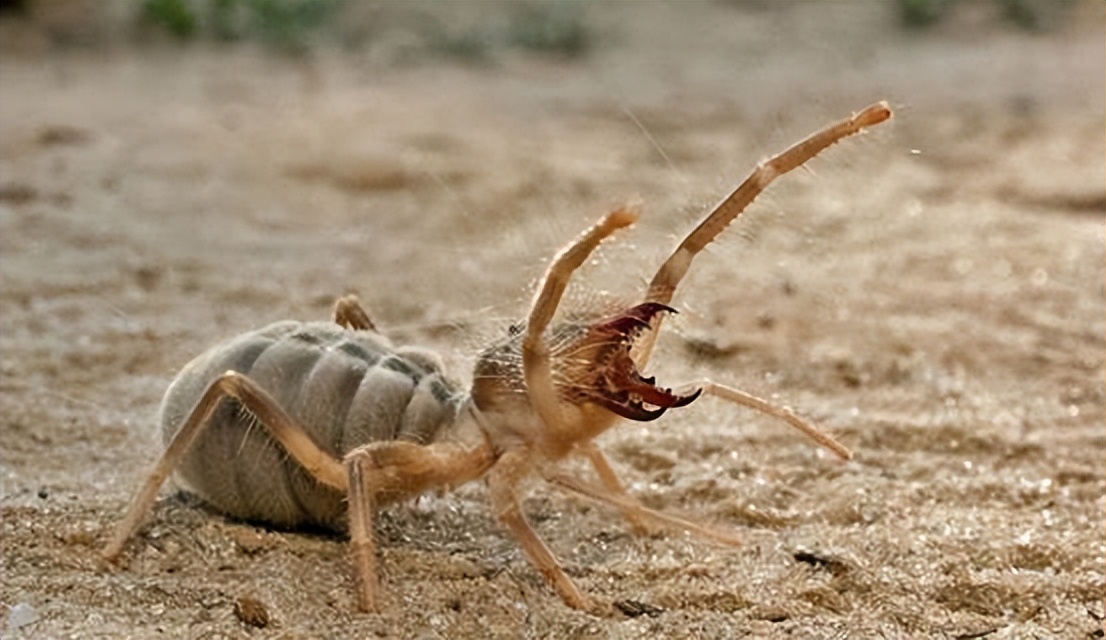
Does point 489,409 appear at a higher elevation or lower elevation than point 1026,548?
higher

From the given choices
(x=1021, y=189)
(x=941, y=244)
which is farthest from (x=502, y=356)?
(x=1021, y=189)

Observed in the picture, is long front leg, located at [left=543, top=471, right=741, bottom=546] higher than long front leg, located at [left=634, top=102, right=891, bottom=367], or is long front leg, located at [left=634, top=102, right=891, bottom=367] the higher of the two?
long front leg, located at [left=634, top=102, right=891, bottom=367]

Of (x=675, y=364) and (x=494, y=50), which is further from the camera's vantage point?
(x=494, y=50)

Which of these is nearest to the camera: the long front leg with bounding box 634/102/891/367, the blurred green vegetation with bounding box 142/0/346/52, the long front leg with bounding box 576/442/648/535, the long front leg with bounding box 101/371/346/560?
the long front leg with bounding box 634/102/891/367

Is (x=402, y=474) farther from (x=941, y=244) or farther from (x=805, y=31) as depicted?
(x=805, y=31)

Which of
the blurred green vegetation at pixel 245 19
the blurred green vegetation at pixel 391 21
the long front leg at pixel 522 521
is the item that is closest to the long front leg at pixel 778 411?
the long front leg at pixel 522 521

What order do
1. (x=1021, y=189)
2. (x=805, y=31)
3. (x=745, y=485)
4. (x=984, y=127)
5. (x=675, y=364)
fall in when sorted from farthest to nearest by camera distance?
1. (x=805, y=31)
2. (x=984, y=127)
3. (x=1021, y=189)
4. (x=675, y=364)
5. (x=745, y=485)

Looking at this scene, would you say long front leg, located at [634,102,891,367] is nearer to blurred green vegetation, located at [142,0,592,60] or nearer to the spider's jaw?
the spider's jaw

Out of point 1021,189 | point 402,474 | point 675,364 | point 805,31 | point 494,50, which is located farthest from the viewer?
point 805,31

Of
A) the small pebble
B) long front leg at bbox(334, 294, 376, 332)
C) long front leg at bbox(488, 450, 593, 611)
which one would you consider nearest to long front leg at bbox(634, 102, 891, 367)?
long front leg at bbox(488, 450, 593, 611)
